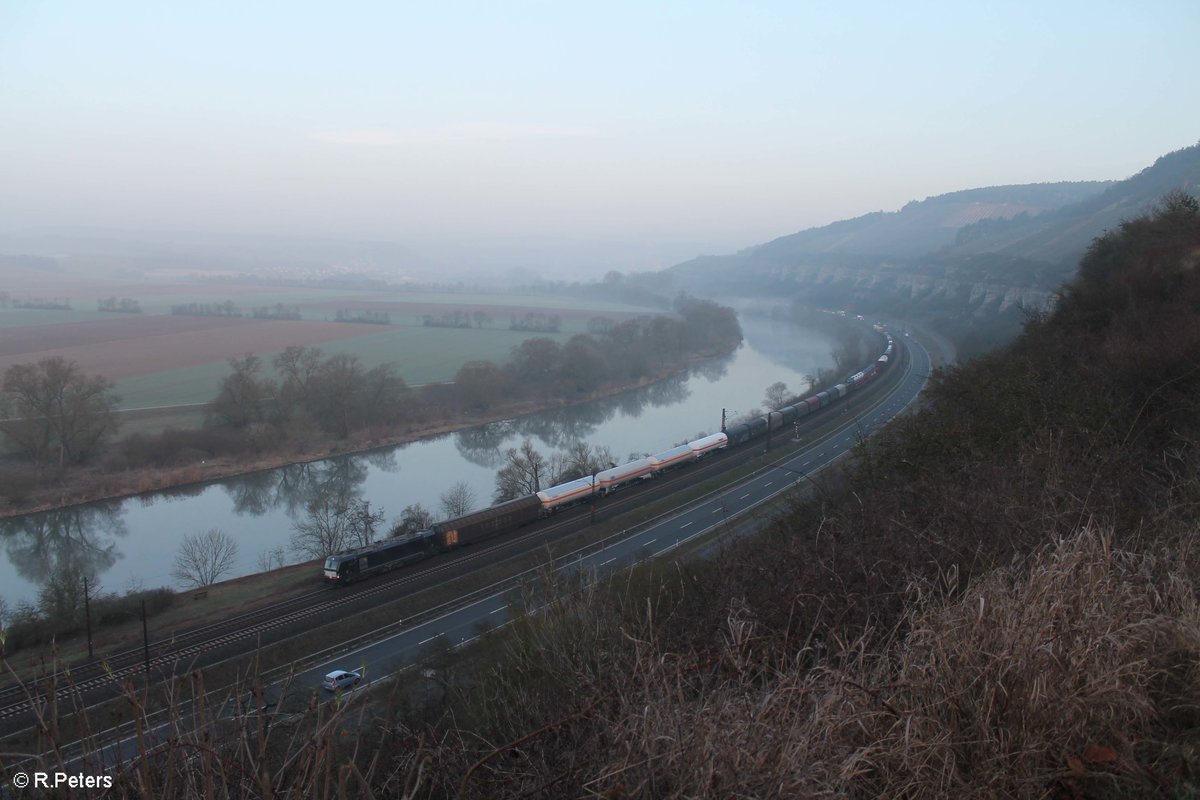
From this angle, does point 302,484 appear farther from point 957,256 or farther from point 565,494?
point 957,256

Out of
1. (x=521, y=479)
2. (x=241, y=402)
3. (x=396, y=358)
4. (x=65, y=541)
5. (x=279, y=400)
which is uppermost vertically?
(x=396, y=358)

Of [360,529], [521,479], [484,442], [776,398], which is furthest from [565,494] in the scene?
[776,398]

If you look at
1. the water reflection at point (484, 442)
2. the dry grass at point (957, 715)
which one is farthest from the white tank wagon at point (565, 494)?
the dry grass at point (957, 715)

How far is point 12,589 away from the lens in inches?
419

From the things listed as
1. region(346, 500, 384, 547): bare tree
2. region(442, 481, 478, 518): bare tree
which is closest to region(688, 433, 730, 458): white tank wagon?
region(442, 481, 478, 518): bare tree

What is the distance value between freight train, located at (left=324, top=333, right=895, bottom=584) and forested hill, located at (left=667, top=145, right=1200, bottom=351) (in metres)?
7.92

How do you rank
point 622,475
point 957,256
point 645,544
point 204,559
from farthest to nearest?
point 957,256 → point 622,475 → point 204,559 → point 645,544

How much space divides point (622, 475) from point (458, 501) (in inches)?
121

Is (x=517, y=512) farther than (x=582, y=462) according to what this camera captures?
No

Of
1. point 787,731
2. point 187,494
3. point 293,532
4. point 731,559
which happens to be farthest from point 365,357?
point 787,731

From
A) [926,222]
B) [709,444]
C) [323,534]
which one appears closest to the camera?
[323,534]

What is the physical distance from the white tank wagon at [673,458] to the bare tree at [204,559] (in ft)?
24.0

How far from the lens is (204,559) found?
10.7 metres

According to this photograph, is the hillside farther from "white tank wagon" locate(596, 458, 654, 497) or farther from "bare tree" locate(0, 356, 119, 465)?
"bare tree" locate(0, 356, 119, 465)
